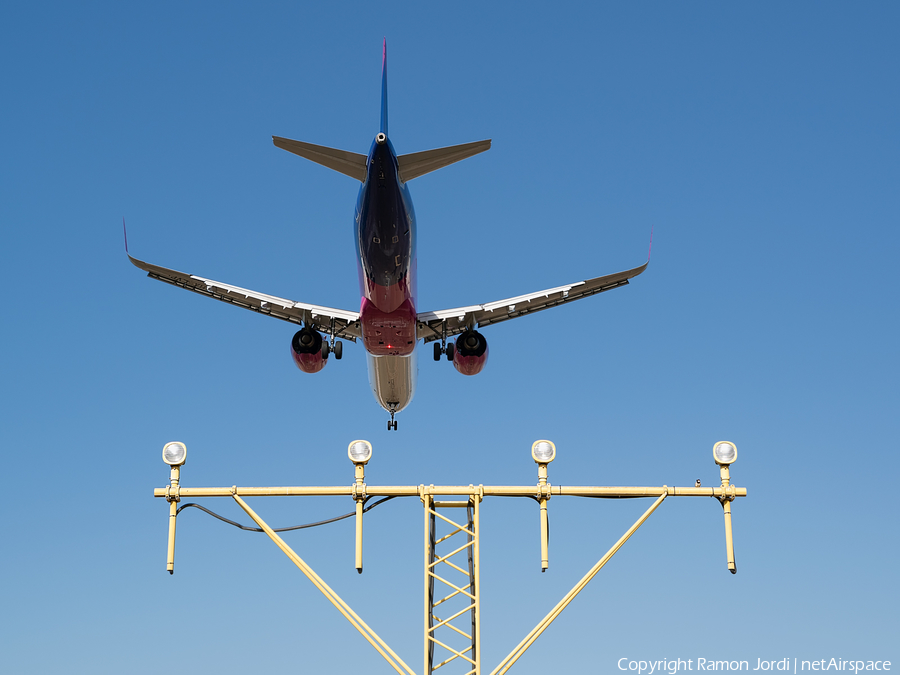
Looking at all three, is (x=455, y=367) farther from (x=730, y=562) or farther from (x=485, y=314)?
(x=730, y=562)

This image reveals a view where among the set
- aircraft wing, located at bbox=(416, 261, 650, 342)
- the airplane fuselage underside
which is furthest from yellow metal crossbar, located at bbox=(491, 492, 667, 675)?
aircraft wing, located at bbox=(416, 261, 650, 342)

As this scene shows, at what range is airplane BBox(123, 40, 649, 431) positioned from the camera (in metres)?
33.3

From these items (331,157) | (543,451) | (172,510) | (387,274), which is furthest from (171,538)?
(387,274)

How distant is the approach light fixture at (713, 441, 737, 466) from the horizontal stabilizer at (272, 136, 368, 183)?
20.8 metres

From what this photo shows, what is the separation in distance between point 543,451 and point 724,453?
8.95ft

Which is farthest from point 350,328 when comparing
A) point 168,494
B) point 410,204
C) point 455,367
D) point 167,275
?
point 168,494

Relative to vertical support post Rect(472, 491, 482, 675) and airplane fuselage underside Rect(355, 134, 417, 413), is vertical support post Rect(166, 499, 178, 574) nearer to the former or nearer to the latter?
vertical support post Rect(472, 491, 482, 675)

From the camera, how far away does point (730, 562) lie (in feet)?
47.2

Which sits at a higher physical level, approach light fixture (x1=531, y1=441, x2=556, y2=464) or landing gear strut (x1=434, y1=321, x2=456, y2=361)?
landing gear strut (x1=434, y1=321, x2=456, y2=361)

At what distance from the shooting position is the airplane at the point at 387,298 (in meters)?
33.3

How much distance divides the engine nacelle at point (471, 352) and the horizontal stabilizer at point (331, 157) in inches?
447

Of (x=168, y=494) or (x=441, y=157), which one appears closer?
(x=168, y=494)

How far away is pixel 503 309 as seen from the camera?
4466 cm

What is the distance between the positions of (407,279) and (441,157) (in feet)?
19.0
